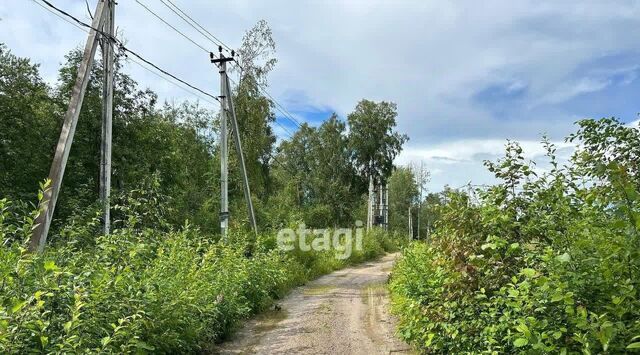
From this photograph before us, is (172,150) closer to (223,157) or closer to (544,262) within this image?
(223,157)

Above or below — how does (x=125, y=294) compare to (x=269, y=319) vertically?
above

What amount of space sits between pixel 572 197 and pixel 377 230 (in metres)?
25.1

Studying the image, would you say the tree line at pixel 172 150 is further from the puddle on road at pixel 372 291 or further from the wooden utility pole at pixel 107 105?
the puddle on road at pixel 372 291

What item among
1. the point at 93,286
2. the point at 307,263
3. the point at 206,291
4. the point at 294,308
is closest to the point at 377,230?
the point at 307,263

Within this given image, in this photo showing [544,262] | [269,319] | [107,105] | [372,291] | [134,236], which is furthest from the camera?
[372,291]

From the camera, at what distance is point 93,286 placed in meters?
3.48

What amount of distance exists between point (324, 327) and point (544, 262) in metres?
5.20

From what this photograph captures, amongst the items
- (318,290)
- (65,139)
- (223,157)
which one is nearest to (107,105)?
(65,139)

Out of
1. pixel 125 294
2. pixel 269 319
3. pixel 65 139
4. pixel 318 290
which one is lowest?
pixel 269 319

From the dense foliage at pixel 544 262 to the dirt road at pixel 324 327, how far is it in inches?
57.7

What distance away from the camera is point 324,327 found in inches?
286

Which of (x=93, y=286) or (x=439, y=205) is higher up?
(x=439, y=205)

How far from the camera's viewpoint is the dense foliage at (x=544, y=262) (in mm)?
2117

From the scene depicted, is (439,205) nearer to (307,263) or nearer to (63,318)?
(63,318)
